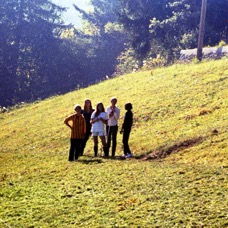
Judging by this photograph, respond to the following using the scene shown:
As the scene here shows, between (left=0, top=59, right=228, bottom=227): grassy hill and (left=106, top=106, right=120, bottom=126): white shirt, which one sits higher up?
(left=106, top=106, right=120, bottom=126): white shirt

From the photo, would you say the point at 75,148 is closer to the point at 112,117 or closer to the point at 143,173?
the point at 112,117

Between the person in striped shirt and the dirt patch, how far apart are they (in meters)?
1.81

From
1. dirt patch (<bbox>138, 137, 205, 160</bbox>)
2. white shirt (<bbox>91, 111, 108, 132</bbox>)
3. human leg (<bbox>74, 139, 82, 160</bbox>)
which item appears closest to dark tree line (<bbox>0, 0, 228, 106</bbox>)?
dirt patch (<bbox>138, 137, 205, 160</bbox>)

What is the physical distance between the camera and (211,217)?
618cm

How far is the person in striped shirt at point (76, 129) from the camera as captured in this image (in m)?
11.8

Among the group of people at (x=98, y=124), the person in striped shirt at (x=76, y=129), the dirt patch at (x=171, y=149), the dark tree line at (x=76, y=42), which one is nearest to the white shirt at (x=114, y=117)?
the group of people at (x=98, y=124)

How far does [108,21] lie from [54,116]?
130ft

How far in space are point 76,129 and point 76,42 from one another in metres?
38.5

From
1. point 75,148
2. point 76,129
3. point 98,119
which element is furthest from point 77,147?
point 98,119

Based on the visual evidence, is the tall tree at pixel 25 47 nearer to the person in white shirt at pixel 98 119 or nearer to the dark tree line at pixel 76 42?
the dark tree line at pixel 76 42

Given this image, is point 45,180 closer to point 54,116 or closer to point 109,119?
point 109,119

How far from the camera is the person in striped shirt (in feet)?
38.5

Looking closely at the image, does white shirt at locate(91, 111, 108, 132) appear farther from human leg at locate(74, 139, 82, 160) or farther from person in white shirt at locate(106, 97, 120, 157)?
human leg at locate(74, 139, 82, 160)

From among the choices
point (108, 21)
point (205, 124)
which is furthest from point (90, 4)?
point (205, 124)
